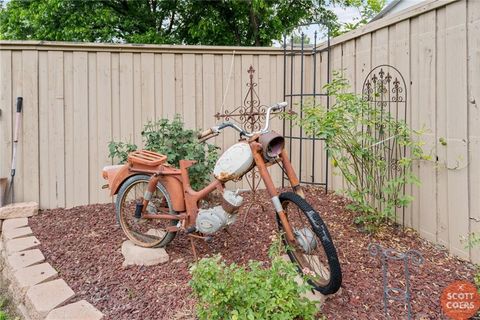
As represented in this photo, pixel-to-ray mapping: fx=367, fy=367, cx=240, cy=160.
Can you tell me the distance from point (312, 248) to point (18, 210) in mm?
2645

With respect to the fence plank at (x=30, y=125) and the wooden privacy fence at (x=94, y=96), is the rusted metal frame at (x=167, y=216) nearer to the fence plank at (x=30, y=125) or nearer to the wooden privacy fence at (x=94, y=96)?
the wooden privacy fence at (x=94, y=96)

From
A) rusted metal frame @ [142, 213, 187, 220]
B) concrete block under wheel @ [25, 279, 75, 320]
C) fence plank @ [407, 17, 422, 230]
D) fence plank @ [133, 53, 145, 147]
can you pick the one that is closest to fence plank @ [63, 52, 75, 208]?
fence plank @ [133, 53, 145, 147]

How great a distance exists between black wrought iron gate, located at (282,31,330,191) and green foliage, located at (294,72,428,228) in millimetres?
961

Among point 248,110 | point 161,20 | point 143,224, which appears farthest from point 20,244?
point 161,20

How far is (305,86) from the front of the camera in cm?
391

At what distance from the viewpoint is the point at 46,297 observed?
194cm

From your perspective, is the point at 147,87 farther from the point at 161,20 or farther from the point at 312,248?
the point at 161,20

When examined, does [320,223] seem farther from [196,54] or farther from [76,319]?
[196,54]

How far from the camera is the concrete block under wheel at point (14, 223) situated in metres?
2.98

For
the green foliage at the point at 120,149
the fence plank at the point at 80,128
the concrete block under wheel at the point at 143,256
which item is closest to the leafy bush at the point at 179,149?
the green foliage at the point at 120,149

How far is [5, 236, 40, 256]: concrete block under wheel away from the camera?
8.30 ft

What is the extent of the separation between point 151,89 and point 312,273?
2.50m

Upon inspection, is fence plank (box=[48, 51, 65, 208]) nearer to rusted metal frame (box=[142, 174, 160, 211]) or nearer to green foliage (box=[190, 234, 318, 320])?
rusted metal frame (box=[142, 174, 160, 211])

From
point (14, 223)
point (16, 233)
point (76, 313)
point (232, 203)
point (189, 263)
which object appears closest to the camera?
point (76, 313)
